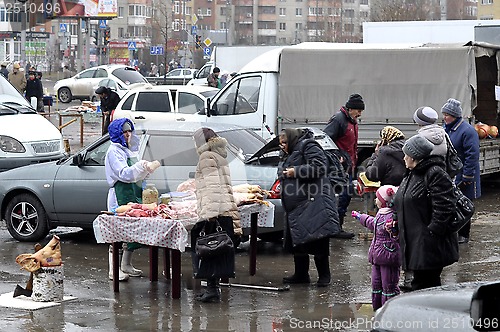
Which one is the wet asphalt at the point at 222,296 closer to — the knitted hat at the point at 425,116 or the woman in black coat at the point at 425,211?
the woman in black coat at the point at 425,211

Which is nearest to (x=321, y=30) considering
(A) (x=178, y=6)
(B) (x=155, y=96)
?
(A) (x=178, y=6)

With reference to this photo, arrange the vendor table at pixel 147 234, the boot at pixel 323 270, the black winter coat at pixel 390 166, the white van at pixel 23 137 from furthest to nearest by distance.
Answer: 1. the white van at pixel 23 137
2. the black winter coat at pixel 390 166
3. the boot at pixel 323 270
4. the vendor table at pixel 147 234

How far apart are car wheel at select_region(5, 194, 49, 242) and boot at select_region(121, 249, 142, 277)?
2.27 meters

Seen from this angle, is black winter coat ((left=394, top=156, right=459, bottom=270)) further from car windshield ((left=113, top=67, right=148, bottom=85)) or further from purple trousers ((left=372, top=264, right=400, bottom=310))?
car windshield ((left=113, top=67, right=148, bottom=85))

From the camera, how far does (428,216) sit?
793 cm

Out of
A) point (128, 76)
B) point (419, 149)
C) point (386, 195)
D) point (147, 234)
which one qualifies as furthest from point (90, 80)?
point (419, 149)

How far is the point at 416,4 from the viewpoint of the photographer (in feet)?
253

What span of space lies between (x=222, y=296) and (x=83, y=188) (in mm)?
3215

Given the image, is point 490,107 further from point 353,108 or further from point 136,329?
point 136,329

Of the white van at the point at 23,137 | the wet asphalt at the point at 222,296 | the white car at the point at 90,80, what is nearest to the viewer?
the wet asphalt at the point at 222,296

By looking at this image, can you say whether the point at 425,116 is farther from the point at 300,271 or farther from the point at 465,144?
the point at 300,271

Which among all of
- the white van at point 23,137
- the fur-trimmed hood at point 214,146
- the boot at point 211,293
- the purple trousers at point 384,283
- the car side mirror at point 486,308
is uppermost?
the fur-trimmed hood at point 214,146

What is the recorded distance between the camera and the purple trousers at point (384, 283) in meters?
8.52

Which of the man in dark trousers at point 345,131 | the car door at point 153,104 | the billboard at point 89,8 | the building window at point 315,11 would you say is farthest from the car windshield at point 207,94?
the building window at point 315,11
